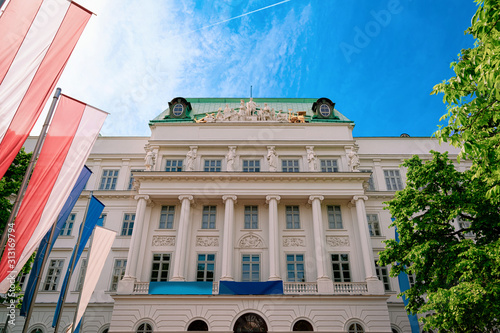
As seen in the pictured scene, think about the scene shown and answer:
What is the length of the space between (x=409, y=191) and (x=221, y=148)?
720 inches

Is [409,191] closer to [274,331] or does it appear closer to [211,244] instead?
[274,331]

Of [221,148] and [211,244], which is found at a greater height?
[221,148]

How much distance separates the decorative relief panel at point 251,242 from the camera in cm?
2811

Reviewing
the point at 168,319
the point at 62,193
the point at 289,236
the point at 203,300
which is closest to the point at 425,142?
the point at 289,236

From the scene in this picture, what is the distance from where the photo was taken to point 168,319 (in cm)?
2392

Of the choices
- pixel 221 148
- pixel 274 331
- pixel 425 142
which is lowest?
pixel 274 331

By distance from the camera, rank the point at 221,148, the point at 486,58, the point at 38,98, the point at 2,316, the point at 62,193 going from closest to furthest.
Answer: the point at 486,58
the point at 38,98
the point at 62,193
the point at 2,316
the point at 221,148

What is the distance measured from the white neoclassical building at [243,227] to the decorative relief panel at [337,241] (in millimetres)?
83

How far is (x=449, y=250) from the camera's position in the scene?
51.8ft

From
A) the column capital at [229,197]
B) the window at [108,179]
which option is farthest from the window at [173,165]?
the window at [108,179]

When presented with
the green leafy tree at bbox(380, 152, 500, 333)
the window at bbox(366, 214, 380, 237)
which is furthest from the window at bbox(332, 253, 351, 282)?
the green leafy tree at bbox(380, 152, 500, 333)

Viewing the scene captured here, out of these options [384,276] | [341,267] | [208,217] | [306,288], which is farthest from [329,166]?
[208,217]

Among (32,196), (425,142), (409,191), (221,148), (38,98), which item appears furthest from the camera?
(425,142)

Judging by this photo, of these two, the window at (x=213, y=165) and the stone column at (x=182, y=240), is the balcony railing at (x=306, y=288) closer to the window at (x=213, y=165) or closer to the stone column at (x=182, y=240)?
the stone column at (x=182, y=240)
